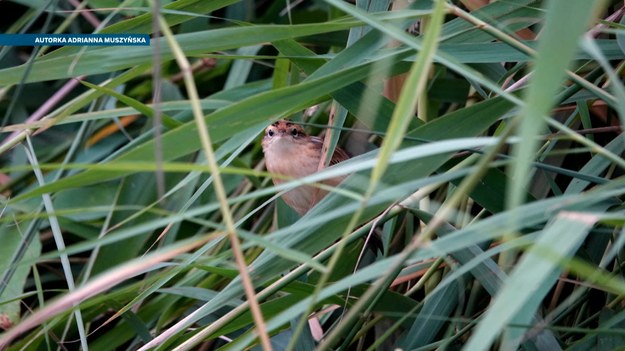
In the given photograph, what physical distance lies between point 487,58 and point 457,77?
0.83 metres

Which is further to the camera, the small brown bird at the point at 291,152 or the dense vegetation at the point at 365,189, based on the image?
the small brown bird at the point at 291,152

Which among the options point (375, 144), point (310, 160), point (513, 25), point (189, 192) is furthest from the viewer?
point (310, 160)

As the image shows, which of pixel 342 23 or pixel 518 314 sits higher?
pixel 342 23

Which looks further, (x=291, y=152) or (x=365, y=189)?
(x=291, y=152)

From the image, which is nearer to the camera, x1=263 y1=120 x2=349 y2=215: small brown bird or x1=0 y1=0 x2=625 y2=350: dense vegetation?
x1=0 y1=0 x2=625 y2=350: dense vegetation

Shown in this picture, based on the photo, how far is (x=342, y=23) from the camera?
1.36m

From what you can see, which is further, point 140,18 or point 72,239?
point 72,239

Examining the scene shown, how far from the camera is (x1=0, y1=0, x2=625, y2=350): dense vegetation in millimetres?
974

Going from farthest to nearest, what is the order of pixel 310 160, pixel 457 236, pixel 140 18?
pixel 310 160 → pixel 140 18 → pixel 457 236

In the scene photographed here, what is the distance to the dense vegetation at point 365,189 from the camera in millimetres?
974

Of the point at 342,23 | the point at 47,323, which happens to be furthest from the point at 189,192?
the point at 342,23

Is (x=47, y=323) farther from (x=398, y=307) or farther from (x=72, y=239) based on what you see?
(x=72, y=239)

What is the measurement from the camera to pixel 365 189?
4.58 feet

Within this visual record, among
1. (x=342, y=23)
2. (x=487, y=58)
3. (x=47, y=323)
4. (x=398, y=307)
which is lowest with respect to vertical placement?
(x=398, y=307)
